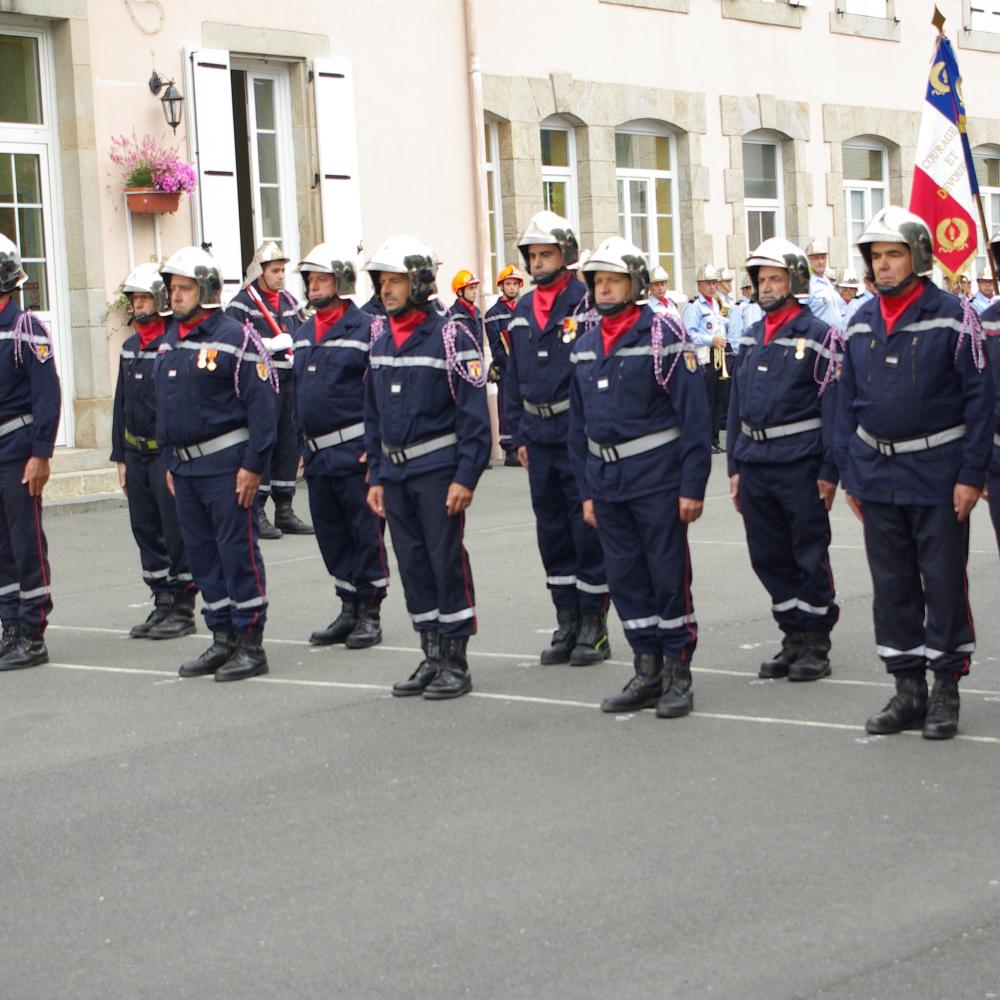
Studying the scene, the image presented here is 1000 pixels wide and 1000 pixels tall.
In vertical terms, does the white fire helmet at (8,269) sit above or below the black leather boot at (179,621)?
above

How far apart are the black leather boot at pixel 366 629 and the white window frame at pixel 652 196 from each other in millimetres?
14361

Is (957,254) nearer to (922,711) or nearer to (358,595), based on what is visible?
(358,595)

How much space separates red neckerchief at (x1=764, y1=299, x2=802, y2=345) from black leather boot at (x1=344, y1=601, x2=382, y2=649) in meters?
2.68

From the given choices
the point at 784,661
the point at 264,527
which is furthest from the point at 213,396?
the point at 264,527

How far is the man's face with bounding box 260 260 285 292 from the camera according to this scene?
14.5 metres

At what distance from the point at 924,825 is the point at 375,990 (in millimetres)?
2094

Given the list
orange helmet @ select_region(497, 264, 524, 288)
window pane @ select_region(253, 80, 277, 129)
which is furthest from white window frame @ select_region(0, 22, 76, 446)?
orange helmet @ select_region(497, 264, 524, 288)

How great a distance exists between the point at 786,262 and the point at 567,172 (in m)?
15.1

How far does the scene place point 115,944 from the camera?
5.32 meters

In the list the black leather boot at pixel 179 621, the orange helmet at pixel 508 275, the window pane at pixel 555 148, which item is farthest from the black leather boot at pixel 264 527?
the window pane at pixel 555 148

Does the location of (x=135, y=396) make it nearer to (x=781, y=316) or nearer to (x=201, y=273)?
(x=201, y=273)

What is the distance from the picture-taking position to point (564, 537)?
30.6 ft

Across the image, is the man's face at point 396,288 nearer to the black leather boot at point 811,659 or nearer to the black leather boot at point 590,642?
the black leather boot at point 590,642

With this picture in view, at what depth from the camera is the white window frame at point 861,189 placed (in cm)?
2755
